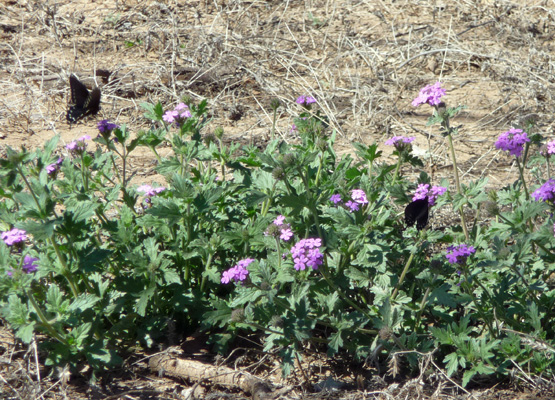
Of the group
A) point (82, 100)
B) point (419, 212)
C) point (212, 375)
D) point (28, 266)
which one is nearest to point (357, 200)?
point (419, 212)

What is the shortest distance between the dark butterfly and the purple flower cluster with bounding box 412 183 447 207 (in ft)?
0.18

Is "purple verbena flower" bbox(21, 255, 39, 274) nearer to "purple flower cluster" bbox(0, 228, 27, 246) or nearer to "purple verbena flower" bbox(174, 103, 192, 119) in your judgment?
"purple flower cluster" bbox(0, 228, 27, 246)

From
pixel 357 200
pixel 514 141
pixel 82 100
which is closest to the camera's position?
pixel 357 200

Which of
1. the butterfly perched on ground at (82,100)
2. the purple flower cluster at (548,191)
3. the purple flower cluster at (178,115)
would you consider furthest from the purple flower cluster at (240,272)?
the butterfly perched on ground at (82,100)

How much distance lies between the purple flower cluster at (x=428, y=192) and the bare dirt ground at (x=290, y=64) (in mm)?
1846

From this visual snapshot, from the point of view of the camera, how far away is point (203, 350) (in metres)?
3.34

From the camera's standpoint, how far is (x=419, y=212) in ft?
9.66

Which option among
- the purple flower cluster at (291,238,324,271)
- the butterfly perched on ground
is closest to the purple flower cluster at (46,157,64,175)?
the butterfly perched on ground

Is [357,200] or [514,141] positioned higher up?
[514,141]

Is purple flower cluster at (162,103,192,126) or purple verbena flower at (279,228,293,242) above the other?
purple flower cluster at (162,103,192,126)

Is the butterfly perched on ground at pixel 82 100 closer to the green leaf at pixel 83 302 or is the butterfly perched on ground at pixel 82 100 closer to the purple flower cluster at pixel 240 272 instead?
the green leaf at pixel 83 302

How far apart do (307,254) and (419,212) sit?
585mm

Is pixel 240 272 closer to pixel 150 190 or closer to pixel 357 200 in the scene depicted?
pixel 357 200

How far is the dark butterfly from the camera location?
2.93 meters
